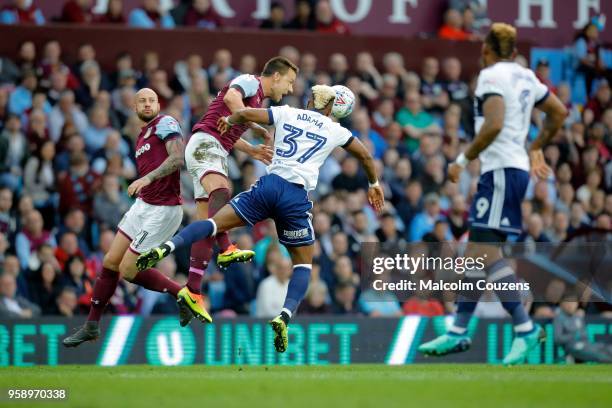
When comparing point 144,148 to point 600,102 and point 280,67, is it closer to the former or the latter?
point 280,67

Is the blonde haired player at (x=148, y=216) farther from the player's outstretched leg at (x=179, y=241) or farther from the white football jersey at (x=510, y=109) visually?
the white football jersey at (x=510, y=109)

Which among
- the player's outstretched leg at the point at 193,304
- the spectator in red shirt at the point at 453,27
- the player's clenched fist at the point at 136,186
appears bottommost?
the player's outstretched leg at the point at 193,304

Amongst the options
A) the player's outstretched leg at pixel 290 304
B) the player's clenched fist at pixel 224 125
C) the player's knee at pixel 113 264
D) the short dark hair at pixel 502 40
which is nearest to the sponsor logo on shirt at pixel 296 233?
the player's outstretched leg at pixel 290 304

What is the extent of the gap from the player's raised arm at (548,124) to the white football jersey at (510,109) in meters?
0.17

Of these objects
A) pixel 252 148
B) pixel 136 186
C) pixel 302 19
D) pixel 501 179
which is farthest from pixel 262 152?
pixel 302 19

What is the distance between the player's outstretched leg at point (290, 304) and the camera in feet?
40.9

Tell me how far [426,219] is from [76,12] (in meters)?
6.35

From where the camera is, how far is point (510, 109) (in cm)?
1273

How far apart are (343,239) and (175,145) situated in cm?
588

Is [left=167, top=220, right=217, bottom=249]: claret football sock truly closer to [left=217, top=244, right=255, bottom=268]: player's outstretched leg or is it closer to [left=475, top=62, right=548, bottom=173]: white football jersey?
[left=217, top=244, right=255, bottom=268]: player's outstretched leg

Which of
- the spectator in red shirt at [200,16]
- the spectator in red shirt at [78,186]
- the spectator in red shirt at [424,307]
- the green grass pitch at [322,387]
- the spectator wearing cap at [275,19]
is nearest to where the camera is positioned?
the green grass pitch at [322,387]

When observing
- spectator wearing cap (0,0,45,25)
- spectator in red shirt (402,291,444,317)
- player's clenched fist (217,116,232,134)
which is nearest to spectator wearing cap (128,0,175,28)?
spectator wearing cap (0,0,45,25)

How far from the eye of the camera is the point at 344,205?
19812 millimetres

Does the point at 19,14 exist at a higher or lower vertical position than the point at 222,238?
higher
